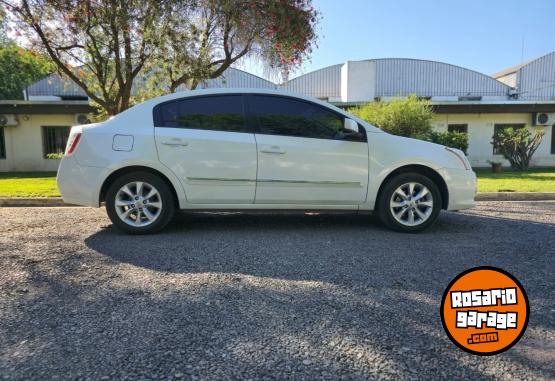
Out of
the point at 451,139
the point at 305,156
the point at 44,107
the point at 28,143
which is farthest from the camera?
the point at 28,143

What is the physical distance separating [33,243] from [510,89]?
1164 inches

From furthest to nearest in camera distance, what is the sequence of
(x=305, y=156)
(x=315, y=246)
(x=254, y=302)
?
(x=305, y=156)
(x=315, y=246)
(x=254, y=302)

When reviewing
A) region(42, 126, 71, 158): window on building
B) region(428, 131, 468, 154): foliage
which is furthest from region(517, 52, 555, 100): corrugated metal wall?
region(42, 126, 71, 158): window on building

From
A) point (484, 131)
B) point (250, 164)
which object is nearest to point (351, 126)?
point (250, 164)

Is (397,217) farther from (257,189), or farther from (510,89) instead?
(510,89)

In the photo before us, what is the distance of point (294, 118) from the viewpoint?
5203 millimetres

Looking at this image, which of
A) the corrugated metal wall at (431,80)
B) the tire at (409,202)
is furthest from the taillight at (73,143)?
the corrugated metal wall at (431,80)

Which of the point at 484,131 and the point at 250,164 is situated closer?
the point at 250,164

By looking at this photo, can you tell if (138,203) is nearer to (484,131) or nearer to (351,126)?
(351,126)

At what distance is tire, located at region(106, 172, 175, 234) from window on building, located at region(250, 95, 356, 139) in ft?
4.70

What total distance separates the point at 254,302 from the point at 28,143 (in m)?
17.9

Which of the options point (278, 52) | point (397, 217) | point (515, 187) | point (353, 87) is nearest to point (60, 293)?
point (397, 217)

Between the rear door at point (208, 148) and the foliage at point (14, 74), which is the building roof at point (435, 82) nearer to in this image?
the rear door at point (208, 148)

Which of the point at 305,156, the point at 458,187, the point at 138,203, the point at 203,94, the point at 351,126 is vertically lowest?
the point at 138,203
